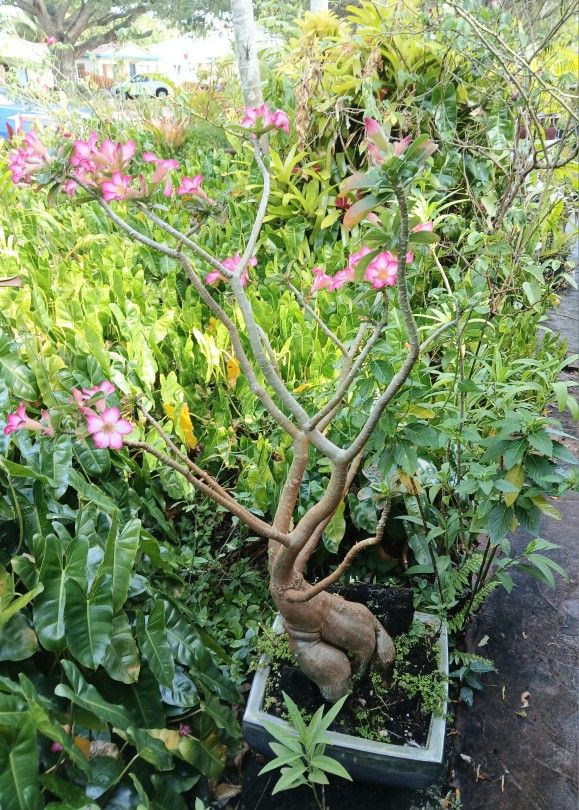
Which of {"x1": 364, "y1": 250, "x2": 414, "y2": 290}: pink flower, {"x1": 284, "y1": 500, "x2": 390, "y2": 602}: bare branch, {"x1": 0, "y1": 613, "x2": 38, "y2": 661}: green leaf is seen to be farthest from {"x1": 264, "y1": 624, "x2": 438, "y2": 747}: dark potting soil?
{"x1": 364, "y1": 250, "x2": 414, "y2": 290}: pink flower

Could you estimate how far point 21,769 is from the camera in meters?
0.99

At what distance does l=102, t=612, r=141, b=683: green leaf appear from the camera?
1.22 metres

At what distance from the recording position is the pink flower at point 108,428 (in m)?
1.11

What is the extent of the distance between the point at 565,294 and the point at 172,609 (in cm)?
384

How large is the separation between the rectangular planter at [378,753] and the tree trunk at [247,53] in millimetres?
3311

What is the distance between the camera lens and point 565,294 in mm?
4395

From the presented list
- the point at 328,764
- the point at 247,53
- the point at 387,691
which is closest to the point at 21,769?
the point at 328,764

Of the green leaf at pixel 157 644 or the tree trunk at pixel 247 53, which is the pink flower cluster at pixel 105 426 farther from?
the tree trunk at pixel 247 53

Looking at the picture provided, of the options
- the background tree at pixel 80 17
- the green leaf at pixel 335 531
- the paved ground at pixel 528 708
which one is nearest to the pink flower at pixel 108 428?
the green leaf at pixel 335 531

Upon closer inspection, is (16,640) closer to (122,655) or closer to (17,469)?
(122,655)

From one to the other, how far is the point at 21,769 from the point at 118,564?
38 cm

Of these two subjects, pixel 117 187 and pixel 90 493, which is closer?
pixel 117 187

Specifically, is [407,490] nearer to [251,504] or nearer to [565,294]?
[251,504]

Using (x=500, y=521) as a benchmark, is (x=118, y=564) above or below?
below
